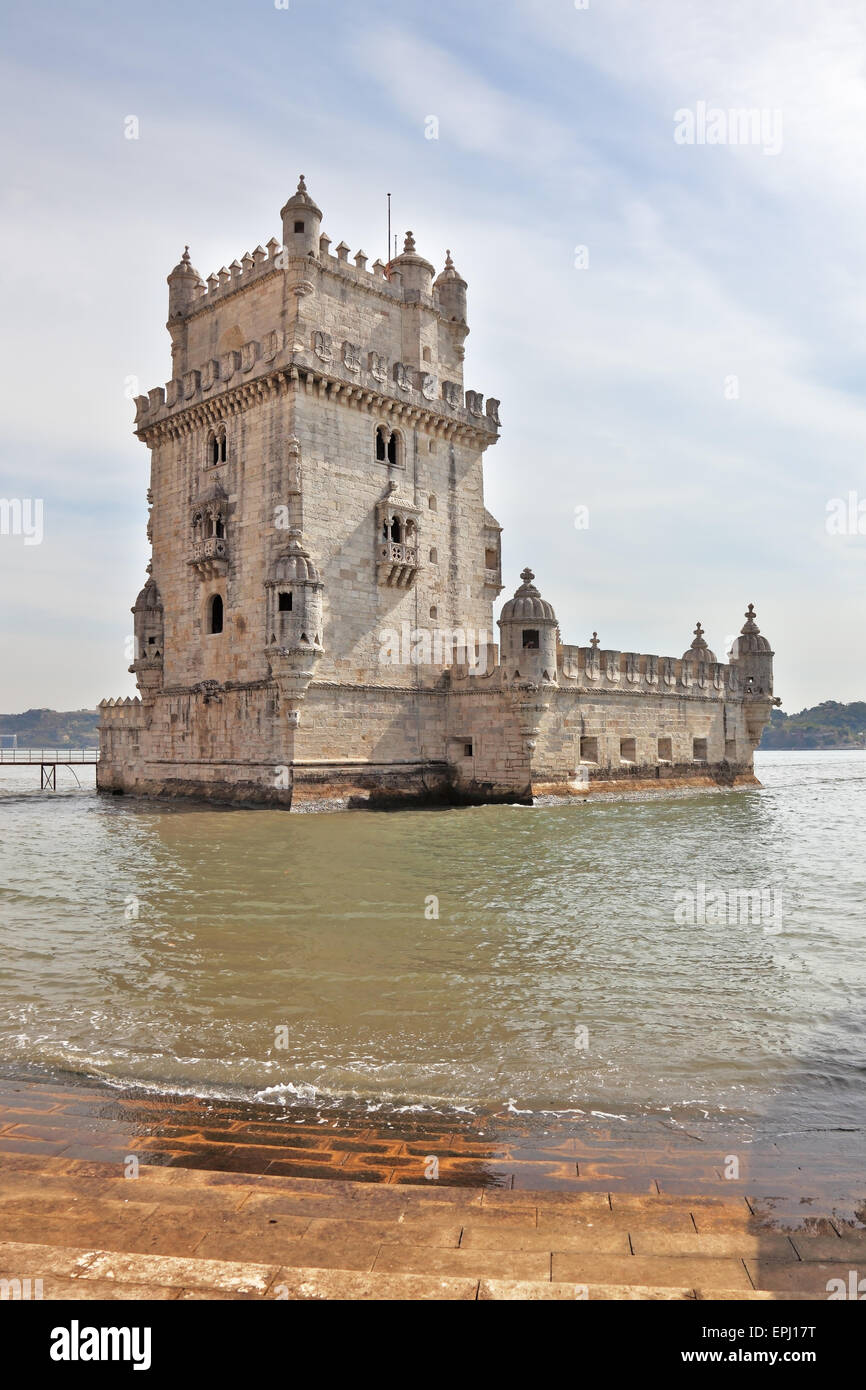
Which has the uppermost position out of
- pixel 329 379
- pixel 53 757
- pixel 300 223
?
pixel 300 223

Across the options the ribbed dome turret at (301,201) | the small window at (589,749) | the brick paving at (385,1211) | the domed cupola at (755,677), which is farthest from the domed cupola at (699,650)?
the brick paving at (385,1211)

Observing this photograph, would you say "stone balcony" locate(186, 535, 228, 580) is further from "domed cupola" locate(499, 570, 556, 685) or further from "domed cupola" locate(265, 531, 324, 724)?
"domed cupola" locate(499, 570, 556, 685)

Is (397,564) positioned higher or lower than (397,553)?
lower

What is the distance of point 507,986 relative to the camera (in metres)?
8.08

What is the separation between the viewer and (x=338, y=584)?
26578mm

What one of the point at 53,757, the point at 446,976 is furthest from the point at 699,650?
the point at 53,757

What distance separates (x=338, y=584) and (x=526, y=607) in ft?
18.4

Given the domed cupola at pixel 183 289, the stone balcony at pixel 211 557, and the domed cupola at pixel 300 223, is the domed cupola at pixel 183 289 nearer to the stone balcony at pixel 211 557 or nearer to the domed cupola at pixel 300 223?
the domed cupola at pixel 300 223

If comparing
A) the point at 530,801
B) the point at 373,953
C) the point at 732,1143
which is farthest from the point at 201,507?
the point at 732,1143

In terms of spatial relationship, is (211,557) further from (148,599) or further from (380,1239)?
(380,1239)

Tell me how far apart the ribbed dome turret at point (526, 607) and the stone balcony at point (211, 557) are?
28.6 ft

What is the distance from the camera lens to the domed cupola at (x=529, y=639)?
2667 cm

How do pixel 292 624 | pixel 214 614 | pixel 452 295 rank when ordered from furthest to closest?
pixel 452 295, pixel 214 614, pixel 292 624
